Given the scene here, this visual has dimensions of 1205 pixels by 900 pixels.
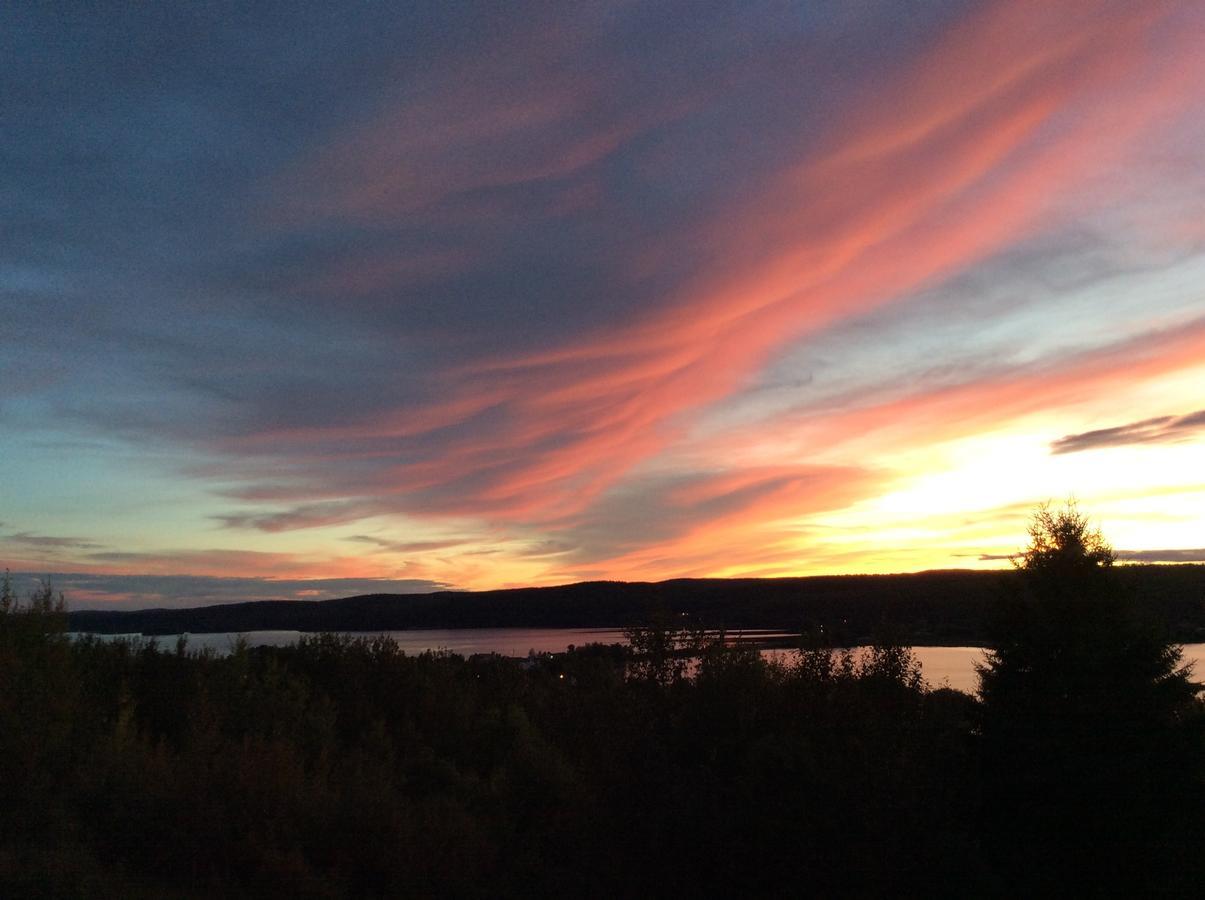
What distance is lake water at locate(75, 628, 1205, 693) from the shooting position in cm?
2098

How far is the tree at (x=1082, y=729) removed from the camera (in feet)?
42.0

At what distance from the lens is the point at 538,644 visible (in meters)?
54.4

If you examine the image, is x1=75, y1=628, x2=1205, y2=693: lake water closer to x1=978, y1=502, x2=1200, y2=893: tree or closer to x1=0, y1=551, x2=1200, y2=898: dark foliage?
x1=978, y1=502, x2=1200, y2=893: tree

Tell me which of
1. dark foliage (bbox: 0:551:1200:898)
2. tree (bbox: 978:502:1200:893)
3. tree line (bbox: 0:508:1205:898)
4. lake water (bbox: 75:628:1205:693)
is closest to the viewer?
dark foliage (bbox: 0:551:1200:898)

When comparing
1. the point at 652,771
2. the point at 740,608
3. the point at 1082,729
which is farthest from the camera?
the point at 740,608

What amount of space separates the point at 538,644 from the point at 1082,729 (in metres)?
42.1

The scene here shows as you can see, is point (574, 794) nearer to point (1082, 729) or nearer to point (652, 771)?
point (652, 771)

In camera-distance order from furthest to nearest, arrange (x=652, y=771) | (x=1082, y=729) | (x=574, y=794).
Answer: (x=1082, y=729) < (x=574, y=794) < (x=652, y=771)

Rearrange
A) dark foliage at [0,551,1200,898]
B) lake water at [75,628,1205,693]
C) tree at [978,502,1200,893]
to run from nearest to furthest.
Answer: dark foliage at [0,551,1200,898], tree at [978,502,1200,893], lake water at [75,628,1205,693]

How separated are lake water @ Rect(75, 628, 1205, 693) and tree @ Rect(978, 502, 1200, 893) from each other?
1.89 metres

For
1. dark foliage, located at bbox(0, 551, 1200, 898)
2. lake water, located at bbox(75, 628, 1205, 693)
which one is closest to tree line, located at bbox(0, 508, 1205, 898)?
dark foliage, located at bbox(0, 551, 1200, 898)

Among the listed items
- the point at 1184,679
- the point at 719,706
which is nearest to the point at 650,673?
the point at 719,706

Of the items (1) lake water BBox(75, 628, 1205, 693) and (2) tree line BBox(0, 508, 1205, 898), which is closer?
(2) tree line BBox(0, 508, 1205, 898)

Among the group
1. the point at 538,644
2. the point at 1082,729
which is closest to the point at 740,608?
the point at 538,644
